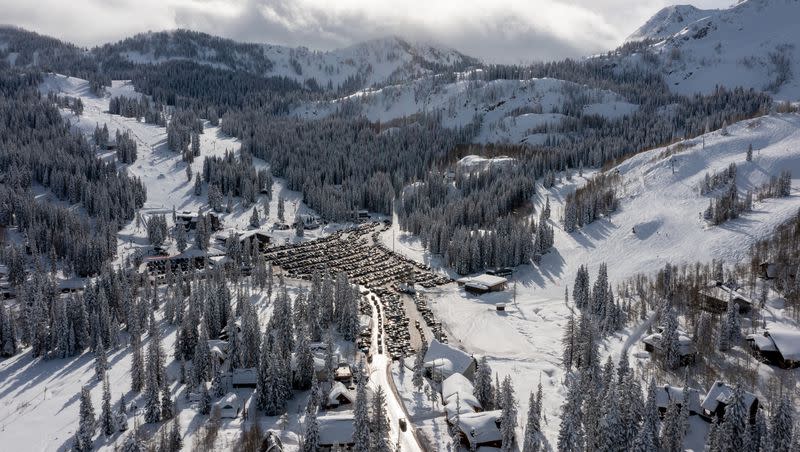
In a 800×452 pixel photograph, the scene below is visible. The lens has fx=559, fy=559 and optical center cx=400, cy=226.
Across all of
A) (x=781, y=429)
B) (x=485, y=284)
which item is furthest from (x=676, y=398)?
(x=485, y=284)

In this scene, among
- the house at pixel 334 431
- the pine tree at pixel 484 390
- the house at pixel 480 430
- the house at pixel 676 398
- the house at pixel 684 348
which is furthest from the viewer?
the house at pixel 684 348

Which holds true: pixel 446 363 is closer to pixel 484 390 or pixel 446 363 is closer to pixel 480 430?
pixel 484 390

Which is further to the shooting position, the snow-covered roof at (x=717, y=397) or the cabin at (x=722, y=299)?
the cabin at (x=722, y=299)

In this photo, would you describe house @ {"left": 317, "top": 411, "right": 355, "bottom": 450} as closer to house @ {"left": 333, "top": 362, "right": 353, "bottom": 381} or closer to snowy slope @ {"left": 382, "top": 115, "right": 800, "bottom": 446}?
house @ {"left": 333, "top": 362, "right": 353, "bottom": 381}

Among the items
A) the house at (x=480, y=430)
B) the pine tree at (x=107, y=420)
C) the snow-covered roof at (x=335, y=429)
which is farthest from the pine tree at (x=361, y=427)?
the pine tree at (x=107, y=420)

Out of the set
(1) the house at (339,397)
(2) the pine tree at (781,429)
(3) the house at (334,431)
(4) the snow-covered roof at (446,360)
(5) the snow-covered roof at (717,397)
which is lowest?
(1) the house at (339,397)

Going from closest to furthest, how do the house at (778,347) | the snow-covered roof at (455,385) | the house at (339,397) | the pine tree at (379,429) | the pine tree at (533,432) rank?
the pine tree at (533,432), the pine tree at (379,429), the snow-covered roof at (455,385), the house at (778,347), the house at (339,397)

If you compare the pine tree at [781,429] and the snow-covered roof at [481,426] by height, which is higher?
the pine tree at [781,429]

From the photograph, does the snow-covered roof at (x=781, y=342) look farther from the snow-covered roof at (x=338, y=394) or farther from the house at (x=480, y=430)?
the snow-covered roof at (x=338, y=394)

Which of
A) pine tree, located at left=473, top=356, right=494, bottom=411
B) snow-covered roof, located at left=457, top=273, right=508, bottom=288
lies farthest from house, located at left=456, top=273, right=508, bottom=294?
pine tree, located at left=473, top=356, right=494, bottom=411
